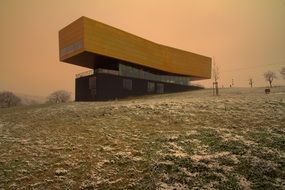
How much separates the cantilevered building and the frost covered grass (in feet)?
82.2

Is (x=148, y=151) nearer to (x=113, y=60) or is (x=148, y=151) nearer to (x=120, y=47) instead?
(x=120, y=47)

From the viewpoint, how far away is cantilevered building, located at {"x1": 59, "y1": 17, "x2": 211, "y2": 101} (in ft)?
165

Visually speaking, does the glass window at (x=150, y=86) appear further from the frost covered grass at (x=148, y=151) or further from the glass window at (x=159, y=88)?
the frost covered grass at (x=148, y=151)

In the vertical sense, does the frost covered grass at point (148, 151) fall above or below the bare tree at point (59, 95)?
below

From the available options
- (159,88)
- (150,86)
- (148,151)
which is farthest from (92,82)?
(148,151)

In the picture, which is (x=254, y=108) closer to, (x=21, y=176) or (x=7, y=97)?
(x=21, y=176)

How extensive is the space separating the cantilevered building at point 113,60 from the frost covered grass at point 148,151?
25042mm

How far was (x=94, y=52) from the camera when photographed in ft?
163

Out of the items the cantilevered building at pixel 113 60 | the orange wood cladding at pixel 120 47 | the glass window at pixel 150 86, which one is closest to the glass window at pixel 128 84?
the cantilevered building at pixel 113 60

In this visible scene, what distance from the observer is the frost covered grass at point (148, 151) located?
1384 cm

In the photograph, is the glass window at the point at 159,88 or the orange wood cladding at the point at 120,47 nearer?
the orange wood cladding at the point at 120,47

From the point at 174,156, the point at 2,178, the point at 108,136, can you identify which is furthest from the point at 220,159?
the point at 2,178

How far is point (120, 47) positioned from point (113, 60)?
319 cm

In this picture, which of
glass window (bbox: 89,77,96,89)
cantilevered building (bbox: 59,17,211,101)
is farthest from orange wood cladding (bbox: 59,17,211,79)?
glass window (bbox: 89,77,96,89)
